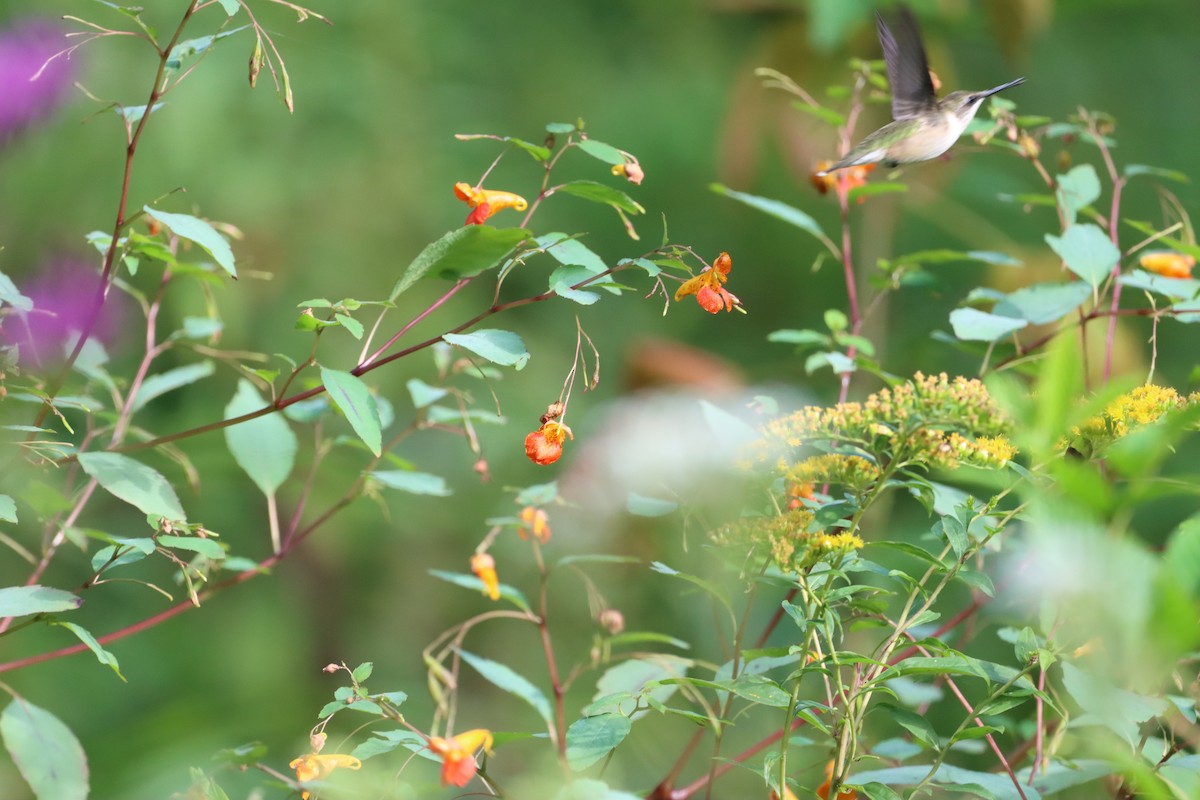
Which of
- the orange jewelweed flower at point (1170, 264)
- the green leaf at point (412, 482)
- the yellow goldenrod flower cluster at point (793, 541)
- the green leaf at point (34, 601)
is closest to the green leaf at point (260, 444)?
the green leaf at point (412, 482)

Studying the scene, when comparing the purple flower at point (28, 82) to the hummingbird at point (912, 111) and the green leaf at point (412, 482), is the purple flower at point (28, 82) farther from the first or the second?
the hummingbird at point (912, 111)

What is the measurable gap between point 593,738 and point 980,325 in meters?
0.26

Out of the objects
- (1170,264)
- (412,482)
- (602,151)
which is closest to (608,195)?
(602,151)

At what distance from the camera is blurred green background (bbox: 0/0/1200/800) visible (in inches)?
56.8

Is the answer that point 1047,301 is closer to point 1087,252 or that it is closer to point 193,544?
point 1087,252

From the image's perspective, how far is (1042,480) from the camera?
1.34 feet

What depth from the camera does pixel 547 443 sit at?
A: 0.47 metres

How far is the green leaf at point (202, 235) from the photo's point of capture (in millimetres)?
402

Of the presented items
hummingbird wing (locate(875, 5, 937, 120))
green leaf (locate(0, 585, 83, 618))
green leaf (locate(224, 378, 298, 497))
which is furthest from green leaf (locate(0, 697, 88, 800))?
hummingbird wing (locate(875, 5, 937, 120))

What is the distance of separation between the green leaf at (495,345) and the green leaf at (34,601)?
0.16m

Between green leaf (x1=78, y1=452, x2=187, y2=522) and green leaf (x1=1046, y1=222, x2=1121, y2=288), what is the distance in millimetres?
426

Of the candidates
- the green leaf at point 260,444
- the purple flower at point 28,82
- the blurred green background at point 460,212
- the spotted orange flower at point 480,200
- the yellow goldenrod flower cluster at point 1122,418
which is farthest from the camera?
the blurred green background at point 460,212

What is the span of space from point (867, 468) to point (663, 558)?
0.88 meters

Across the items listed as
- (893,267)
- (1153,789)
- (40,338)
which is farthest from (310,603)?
(1153,789)
